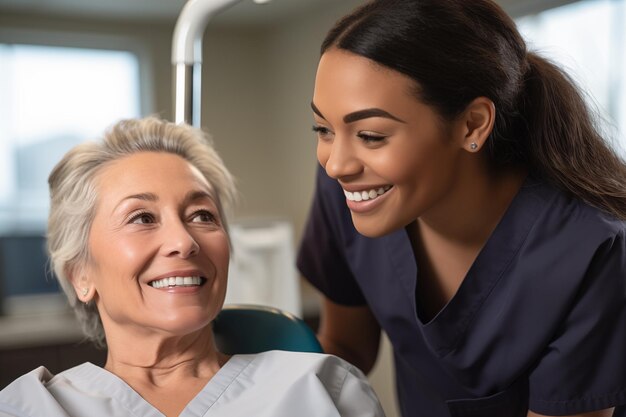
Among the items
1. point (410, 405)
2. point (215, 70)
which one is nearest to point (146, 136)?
point (410, 405)

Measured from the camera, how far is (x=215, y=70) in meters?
5.87

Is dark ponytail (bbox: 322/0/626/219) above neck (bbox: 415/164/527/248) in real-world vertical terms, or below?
above

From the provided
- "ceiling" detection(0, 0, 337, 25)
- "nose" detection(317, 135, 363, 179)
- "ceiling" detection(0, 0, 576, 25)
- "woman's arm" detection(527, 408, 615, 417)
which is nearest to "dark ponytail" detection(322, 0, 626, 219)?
"nose" detection(317, 135, 363, 179)

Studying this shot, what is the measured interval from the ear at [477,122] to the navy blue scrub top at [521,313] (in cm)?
18

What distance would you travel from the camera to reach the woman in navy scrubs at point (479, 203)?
1.15 m

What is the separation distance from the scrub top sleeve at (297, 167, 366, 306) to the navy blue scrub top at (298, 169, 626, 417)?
0.04 meters

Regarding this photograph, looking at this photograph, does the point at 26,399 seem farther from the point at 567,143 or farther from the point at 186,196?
the point at 567,143

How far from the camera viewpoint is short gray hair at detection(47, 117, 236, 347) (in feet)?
4.47

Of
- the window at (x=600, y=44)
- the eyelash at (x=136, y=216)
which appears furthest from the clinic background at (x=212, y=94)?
the eyelash at (x=136, y=216)

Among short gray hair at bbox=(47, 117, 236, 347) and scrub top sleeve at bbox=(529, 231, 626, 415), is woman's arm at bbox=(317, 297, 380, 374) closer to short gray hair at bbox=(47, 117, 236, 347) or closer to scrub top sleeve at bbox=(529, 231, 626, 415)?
short gray hair at bbox=(47, 117, 236, 347)

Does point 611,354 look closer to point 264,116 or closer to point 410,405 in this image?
point 410,405

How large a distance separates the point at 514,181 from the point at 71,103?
14.5ft

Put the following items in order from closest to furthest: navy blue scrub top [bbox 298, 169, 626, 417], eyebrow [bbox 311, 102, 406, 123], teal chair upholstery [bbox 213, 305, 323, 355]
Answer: eyebrow [bbox 311, 102, 406, 123], navy blue scrub top [bbox 298, 169, 626, 417], teal chair upholstery [bbox 213, 305, 323, 355]

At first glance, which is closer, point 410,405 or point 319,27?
point 410,405
